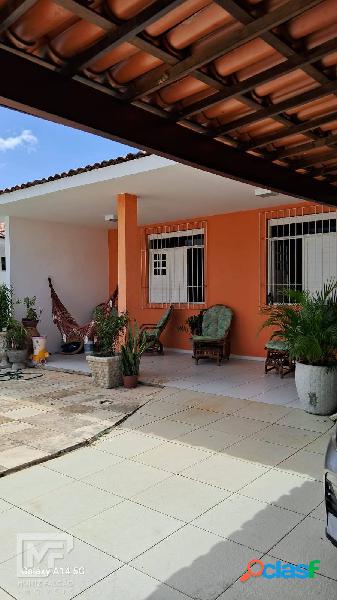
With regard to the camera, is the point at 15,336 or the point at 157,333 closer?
the point at 15,336

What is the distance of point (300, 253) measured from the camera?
7480mm

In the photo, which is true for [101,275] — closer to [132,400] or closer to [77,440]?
[132,400]

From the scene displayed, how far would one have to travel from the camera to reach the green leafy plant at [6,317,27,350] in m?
7.96

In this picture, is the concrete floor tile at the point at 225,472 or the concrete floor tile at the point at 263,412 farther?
the concrete floor tile at the point at 263,412

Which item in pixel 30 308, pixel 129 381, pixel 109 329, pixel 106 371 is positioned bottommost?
pixel 129 381

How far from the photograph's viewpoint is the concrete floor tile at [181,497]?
2746 millimetres

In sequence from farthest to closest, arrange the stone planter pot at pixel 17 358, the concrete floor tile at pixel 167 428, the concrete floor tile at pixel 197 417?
the stone planter pot at pixel 17 358 < the concrete floor tile at pixel 197 417 < the concrete floor tile at pixel 167 428

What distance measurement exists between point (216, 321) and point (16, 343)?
3.68 meters

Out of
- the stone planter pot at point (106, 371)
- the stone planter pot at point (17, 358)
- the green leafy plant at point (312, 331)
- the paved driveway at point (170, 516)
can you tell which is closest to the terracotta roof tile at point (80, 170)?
the green leafy plant at point (312, 331)

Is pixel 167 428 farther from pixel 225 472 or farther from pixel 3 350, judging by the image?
pixel 3 350

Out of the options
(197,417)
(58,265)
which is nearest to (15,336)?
(58,265)

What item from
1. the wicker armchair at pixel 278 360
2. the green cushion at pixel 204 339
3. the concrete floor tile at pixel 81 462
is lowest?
the concrete floor tile at pixel 81 462

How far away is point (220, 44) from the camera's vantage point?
1.74 metres

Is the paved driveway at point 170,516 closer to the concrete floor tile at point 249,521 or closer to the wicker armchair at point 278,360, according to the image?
the concrete floor tile at point 249,521
